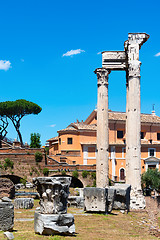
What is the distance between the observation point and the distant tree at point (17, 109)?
3847cm

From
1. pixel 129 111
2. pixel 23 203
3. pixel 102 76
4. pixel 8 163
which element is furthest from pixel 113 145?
pixel 23 203

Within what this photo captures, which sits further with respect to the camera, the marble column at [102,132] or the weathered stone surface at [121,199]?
the marble column at [102,132]

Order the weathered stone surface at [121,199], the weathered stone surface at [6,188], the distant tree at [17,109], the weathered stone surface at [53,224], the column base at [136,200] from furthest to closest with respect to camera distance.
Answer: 1. the distant tree at [17,109]
2. the weathered stone surface at [6,188]
3. the column base at [136,200]
4. the weathered stone surface at [121,199]
5. the weathered stone surface at [53,224]

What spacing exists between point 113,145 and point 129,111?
55.8ft

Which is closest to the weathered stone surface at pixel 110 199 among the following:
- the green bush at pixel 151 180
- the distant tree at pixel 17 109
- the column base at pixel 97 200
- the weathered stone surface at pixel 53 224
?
the column base at pixel 97 200

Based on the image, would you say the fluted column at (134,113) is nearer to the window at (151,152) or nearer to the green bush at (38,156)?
the green bush at (38,156)

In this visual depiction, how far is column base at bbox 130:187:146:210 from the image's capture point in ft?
43.8

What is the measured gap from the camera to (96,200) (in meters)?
10.5

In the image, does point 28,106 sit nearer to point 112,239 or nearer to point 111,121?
point 111,121

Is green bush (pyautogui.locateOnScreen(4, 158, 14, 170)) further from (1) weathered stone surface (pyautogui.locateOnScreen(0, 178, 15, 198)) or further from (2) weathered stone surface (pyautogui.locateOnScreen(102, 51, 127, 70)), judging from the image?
(2) weathered stone surface (pyautogui.locateOnScreen(102, 51, 127, 70))

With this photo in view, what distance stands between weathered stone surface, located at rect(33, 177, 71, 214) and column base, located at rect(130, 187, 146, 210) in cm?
697

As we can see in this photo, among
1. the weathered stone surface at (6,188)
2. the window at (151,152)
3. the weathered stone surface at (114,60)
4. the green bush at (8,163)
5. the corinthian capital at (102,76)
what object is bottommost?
the weathered stone surface at (6,188)

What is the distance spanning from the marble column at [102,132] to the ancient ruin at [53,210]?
769 centimetres

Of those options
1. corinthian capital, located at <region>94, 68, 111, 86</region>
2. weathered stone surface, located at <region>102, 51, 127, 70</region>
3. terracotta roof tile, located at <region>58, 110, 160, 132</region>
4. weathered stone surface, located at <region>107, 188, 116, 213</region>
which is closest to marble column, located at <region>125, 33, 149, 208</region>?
weathered stone surface, located at <region>102, 51, 127, 70</region>
